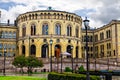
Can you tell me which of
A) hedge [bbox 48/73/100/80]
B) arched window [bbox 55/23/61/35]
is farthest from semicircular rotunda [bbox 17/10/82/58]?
hedge [bbox 48/73/100/80]

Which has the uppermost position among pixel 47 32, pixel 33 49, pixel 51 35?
pixel 47 32

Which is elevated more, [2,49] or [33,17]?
[33,17]

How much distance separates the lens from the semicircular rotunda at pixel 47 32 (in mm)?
95688

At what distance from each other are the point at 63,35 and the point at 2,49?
22.2 metres

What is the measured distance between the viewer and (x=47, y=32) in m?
96.3

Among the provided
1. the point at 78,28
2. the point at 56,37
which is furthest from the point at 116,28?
the point at 56,37

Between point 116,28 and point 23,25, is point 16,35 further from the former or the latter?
point 116,28

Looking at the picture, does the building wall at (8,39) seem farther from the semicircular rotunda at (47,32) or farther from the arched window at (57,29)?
the arched window at (57,29)

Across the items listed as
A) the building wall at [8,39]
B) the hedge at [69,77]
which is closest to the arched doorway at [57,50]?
the building wall at [8,39]

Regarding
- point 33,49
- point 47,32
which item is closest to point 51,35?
point 47,32

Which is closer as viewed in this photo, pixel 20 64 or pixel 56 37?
pixel 20 64

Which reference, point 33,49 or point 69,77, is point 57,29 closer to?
point 33,49

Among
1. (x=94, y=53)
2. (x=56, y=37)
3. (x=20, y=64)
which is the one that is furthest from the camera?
(x=94, y=53)

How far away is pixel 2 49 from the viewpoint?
348ft
